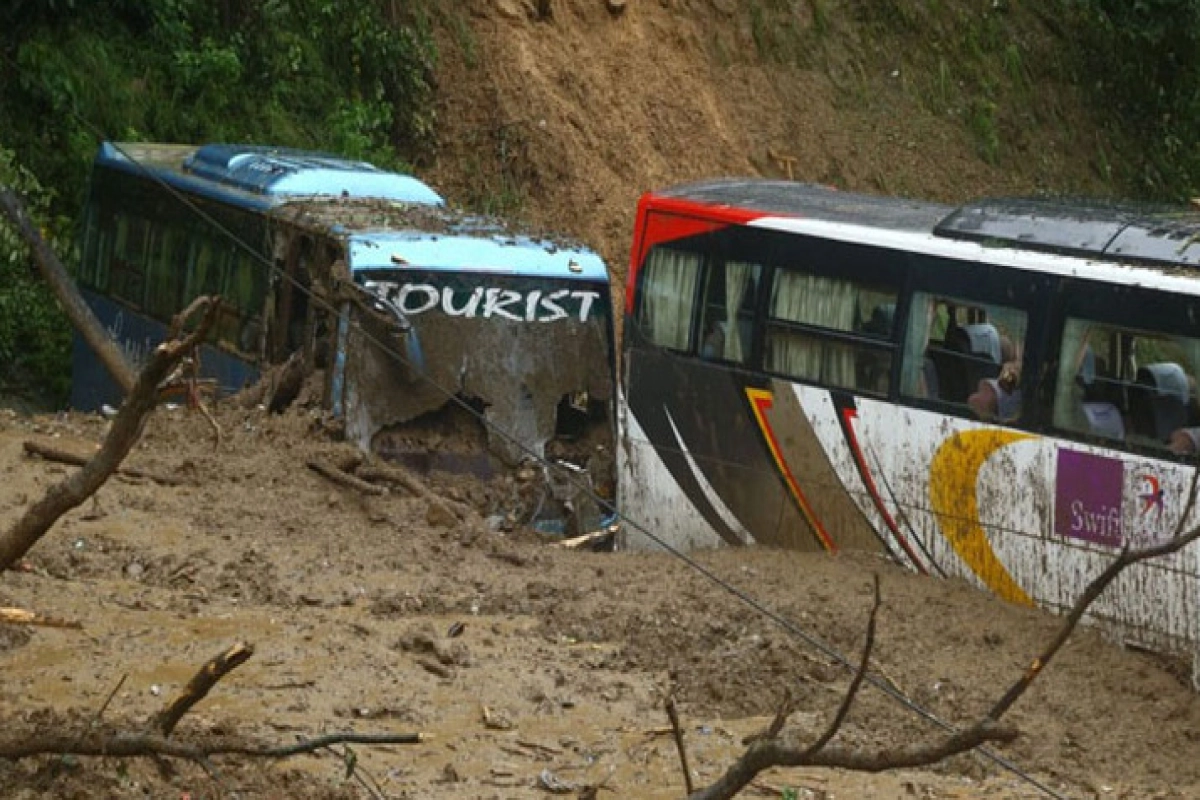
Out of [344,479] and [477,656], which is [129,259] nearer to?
[344,479]

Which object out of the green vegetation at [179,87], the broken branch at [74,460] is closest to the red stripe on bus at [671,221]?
the broken branch at [74,460]

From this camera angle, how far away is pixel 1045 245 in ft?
37.8

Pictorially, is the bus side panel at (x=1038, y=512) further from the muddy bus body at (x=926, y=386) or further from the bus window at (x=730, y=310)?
the bus window at (x=730, y=310)

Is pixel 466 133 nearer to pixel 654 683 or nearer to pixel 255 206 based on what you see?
pixel 255 206

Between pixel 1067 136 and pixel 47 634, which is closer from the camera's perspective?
pixel 47 634

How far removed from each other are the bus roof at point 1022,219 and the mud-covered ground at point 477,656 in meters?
1.90

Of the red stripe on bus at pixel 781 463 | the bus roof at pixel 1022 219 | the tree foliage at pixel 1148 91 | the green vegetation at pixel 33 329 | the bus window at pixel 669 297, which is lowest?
the green vegetation at pixel 33 329

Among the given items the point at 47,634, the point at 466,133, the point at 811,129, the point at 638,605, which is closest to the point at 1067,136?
the point at 811,129

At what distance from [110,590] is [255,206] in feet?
16.0

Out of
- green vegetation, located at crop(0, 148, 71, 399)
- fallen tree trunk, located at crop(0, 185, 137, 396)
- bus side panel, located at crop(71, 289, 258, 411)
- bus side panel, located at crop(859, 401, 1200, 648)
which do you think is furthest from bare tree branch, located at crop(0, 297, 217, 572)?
green vegetation, located at crop(0, 148, 71, 399)

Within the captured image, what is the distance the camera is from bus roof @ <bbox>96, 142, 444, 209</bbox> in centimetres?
1509

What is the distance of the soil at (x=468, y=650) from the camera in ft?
28.1

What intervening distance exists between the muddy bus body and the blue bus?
0.39 meters

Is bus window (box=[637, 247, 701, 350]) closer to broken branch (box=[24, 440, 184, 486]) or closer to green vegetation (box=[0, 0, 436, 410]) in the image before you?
broken branch (box=[24, 440, 184, 486])
